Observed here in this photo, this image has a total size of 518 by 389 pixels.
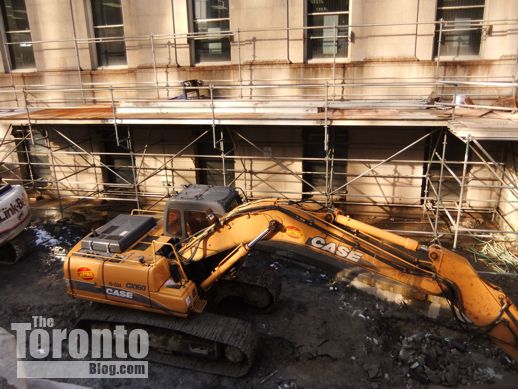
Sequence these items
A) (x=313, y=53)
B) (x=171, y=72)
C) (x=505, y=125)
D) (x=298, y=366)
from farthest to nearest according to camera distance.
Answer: (x=171, y=72) → (x=313, y=53) → (x=505, y=125) → (x=298, y=366)

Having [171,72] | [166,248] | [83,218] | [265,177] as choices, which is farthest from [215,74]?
[166,248]

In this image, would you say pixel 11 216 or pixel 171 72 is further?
pixel 171 72

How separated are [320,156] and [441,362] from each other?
6520 mm

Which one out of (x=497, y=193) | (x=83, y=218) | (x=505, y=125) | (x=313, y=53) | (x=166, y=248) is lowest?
(x=83, y=218)

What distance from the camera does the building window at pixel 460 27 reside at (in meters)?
10.6

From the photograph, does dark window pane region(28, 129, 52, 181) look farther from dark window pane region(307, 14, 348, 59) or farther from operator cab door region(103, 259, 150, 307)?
dark window pane region(307, 14, 348, 59)

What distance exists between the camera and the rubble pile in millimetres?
6320

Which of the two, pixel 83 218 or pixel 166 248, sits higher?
pixel 166 248

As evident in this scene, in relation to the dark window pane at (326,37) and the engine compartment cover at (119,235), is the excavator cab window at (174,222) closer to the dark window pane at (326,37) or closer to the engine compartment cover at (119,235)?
the engine compartment cover at (119,235)

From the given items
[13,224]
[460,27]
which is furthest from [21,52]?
[460,27]

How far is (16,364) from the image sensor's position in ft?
22.7

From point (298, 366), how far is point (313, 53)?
26.6ft

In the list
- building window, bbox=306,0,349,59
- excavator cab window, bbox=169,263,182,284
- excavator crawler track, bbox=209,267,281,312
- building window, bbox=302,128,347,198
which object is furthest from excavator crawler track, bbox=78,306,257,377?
building window, bbox=306,0,349,59

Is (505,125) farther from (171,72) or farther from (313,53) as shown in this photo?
(171,72)
